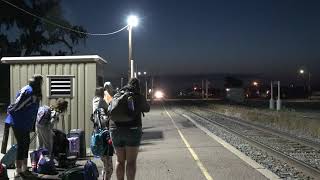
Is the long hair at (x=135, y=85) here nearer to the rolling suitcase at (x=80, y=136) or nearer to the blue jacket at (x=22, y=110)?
the blue jacket at (x=22, y=110)

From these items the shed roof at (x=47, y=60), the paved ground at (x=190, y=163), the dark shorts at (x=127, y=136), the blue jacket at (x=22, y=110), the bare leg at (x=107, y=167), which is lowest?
the paved ground at (x=190, y=163)

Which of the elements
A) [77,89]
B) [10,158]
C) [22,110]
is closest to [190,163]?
[77,89]

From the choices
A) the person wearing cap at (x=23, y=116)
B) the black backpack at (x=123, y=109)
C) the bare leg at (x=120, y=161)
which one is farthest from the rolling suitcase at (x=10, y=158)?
the black backpack at (x=123, y=109)

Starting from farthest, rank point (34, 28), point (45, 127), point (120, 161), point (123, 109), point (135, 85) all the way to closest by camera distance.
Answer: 1. point (34, 28)
2. point (45, 127)
3. point (120, 161)
4. point (135, 85)
5. point (123, 109)

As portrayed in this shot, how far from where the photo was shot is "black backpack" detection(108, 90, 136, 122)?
271 inches

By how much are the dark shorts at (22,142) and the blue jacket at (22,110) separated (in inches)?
2.8

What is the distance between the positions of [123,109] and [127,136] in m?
0.36

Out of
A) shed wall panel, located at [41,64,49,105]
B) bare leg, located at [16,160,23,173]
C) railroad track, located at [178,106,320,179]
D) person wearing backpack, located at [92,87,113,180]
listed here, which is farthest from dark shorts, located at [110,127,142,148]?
shed wall panel, located at [41,64,49,105]

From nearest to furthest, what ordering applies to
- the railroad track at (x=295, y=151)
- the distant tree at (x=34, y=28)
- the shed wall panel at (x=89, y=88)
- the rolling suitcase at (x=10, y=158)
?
1. the rolling suitcase at (x=10, y=158)
2. the railroad track at (x=295, y=151)
3. the shed wall panel at (x=89, y=88)
4. the distant tree at (x=34, y=28)

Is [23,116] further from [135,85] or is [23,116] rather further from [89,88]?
[89,88]

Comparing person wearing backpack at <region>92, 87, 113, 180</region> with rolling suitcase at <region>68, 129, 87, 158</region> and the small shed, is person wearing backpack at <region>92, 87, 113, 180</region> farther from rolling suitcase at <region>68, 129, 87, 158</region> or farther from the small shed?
the small shed

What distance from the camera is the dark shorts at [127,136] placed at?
6953mm

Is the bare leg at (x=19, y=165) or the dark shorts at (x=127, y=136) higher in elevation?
the dark shorts at (x=127, y=136)

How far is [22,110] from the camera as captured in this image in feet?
27.6
